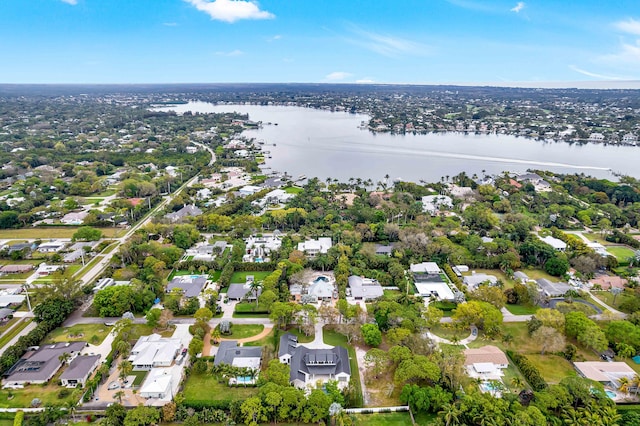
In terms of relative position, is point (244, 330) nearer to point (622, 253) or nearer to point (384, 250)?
point (384, 250)

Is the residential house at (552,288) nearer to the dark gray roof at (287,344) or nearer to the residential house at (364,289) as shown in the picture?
the residential house at (364,289)

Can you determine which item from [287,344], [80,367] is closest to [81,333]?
[80,367]

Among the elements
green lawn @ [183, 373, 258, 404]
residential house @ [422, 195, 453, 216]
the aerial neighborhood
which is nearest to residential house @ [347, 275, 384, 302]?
the aerial neighborhood

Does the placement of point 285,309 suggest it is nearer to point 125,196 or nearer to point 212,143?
point 125,196

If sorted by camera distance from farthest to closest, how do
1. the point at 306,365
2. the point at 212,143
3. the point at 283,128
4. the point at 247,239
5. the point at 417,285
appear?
the point at 283,128
the point at 212,143
the point at 247,239
the point at 417,285
the point at 306,365

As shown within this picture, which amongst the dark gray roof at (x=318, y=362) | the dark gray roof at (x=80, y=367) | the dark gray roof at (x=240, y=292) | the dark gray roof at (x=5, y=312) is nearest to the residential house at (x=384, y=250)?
the dark gray roof at (x=240, y=292)

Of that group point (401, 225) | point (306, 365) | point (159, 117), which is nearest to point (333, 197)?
point (401, 225)
